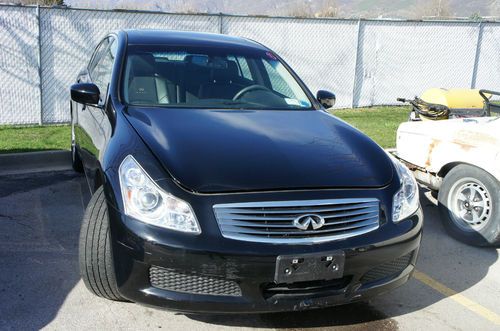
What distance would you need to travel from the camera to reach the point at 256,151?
10.7 feet

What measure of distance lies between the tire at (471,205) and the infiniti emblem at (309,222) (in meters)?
2.32

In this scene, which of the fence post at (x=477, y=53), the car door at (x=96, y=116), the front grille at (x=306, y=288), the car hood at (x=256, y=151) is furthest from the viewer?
the fence post at (x=477, y=53)

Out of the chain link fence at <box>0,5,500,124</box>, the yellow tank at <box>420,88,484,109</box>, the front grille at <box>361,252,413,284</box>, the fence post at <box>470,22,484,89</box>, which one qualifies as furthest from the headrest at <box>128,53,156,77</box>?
the fence post at <box>470,22,484,89</box>

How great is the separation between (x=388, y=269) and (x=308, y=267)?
0.61 meters

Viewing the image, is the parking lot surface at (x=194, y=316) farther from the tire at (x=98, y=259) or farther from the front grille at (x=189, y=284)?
the front grille at (x=189, y=284)

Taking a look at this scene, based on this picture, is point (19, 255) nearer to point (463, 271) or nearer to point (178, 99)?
point (178, 99)

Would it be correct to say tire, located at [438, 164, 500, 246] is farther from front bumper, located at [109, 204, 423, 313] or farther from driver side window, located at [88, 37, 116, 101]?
driver side window, located at [88, 37, 116, 101]

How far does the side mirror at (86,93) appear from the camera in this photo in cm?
407

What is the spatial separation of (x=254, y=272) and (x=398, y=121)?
28.3 ft

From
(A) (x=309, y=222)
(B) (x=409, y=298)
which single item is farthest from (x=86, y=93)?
(B) (x=409, y=298)

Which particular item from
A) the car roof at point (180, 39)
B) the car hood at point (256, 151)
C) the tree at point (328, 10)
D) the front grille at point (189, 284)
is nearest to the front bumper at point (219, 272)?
the front grille at point (189, 284)

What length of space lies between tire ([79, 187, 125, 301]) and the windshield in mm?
1096

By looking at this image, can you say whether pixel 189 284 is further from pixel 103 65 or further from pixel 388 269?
pixel 103 65

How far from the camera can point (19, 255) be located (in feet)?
13.4
